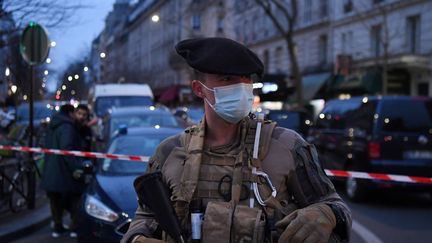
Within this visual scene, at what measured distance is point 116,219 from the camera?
591cm

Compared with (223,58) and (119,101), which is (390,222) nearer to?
(223,58)

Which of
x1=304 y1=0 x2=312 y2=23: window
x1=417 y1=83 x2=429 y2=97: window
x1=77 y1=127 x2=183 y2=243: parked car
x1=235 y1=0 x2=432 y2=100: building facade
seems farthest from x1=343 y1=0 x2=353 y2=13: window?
x1=77 y1=127 x2=183 y2=243: parked car

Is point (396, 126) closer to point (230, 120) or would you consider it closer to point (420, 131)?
point (420, 131)

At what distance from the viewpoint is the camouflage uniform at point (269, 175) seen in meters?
2.31

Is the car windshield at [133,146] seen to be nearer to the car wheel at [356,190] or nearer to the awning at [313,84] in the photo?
the car wheel at [356,190]

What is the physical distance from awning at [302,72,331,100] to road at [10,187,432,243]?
69.9 feet

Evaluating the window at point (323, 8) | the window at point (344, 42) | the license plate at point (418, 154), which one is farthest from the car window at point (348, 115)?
the window at point (323, 8)

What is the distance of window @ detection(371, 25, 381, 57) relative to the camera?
29794mm

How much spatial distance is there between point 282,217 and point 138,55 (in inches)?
2159

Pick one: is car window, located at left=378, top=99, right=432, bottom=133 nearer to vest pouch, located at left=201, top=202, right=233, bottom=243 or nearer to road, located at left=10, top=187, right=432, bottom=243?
road, located at left=10, top=187, right=432, bottom=243

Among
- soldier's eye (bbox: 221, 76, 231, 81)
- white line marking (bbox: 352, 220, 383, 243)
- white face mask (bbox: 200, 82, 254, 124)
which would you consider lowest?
white line marking (bbox: 352, 220, 383, 243)

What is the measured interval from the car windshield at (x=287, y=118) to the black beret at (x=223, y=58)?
15.3 m

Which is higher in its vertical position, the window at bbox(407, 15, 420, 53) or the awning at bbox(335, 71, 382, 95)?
the window at bbox(407, 15, 420, 53)

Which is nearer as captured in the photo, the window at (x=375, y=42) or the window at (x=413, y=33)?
the window at (x=413, y=33)
